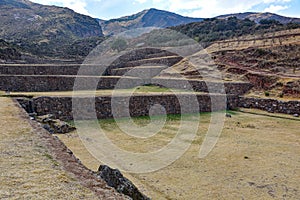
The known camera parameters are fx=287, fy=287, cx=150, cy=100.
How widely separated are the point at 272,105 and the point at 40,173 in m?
19.0

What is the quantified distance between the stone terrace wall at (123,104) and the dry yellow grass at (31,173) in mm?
8238

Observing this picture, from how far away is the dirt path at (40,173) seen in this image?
448 cm

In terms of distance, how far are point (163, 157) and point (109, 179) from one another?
16.4 feet

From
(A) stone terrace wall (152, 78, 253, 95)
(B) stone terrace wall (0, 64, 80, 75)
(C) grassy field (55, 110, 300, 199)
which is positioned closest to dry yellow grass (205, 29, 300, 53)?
(A) stone terrace wall (152, 78, 253, 95)

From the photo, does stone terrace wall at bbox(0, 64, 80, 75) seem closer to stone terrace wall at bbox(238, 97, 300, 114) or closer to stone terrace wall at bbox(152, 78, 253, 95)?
stone terrace wall at bbox(152, 78, 253, 95)

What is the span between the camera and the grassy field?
26.2ft

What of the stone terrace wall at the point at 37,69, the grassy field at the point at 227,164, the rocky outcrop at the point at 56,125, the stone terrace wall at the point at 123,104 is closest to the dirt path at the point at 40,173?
the grassy field at the point at 227,164

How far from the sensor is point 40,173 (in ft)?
17.2

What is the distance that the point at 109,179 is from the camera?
20.0ft

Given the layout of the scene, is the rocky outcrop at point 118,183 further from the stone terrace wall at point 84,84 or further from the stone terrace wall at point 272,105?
the stone terrace wall at point 272,105

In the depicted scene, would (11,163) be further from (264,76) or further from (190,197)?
(264,76)

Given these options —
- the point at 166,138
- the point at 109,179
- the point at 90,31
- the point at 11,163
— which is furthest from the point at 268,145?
the point at 90,31

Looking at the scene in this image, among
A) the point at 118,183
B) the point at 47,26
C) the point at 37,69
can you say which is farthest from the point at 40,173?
the point at 47,26

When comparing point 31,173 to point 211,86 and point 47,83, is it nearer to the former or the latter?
point 47,83
